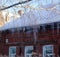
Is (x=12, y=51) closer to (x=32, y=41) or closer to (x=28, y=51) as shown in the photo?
(x=28, y=51)

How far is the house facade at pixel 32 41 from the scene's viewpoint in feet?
48.8

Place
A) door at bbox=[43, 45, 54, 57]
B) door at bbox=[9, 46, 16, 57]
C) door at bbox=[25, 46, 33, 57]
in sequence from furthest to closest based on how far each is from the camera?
door at bbox=[9, 46, 16, 57] < door at bbox=[25, 46, 33, 57] < door at bbox=[43, 45, 54, 57]

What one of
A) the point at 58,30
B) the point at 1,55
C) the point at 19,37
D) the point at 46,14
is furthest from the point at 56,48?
the point at 1,55

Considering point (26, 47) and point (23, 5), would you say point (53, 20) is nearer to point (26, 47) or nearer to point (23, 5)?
point (26, 47)

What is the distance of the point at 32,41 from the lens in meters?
16.1

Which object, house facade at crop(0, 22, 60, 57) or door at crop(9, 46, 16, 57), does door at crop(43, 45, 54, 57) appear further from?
door at crop(9, 46, 16, 57)

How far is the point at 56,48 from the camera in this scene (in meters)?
14.7

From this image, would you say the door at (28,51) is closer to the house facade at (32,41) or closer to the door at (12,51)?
the house facade at (32,41)

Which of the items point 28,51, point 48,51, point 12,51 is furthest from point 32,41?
point 12,51

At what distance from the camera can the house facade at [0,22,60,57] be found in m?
14.9

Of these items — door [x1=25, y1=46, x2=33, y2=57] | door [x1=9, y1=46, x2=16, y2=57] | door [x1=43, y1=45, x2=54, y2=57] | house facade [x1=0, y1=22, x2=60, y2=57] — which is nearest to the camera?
house facade [x1=0, y1=22, x2=60, y2=57]

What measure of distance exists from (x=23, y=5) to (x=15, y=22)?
Answer: 795 cm

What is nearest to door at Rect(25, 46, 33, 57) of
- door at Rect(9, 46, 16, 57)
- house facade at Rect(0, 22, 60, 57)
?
house facade at Rect(0, 22, 60, 57)

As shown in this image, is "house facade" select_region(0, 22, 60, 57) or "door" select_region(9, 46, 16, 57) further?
"door" select_region(9, 46, 16, 57)
